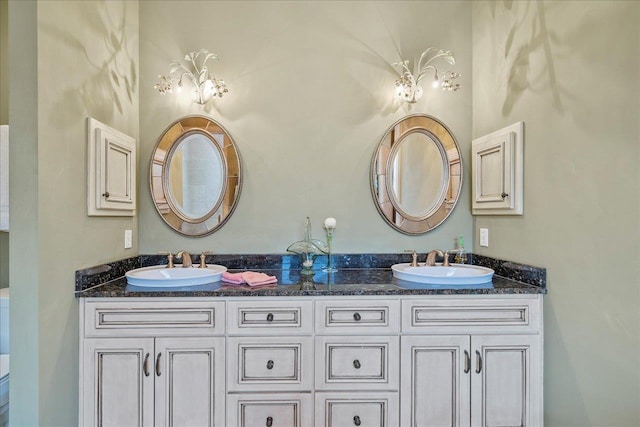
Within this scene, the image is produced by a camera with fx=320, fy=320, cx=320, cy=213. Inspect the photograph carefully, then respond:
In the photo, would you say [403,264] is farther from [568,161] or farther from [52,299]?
[52,299]

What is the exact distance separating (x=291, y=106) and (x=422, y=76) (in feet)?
2.96

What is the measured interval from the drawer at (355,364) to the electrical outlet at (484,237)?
0.96 meters

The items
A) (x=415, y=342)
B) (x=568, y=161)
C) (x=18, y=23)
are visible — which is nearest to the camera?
(x=18, y=23)

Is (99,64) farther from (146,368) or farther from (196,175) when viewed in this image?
(146,368)

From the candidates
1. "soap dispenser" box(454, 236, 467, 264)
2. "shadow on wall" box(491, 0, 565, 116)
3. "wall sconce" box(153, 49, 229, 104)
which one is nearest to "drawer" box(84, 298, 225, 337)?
"wall sconce" box(153, 49, 229, 104)

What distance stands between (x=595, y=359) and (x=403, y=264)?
101 centimetres

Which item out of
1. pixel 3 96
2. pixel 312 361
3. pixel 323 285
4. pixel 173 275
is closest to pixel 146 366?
pixel 173 275

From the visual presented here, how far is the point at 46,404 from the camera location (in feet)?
4.54

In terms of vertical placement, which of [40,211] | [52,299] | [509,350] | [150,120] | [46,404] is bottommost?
[46,404]

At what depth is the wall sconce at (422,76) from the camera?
206 centimetres

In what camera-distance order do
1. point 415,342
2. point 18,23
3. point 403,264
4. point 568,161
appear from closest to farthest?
point 18,23 → point 568,161 → point 415,342 → point 403,264

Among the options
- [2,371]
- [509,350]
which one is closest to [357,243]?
[509,350]

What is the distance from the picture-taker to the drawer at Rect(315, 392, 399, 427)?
1.54 metres

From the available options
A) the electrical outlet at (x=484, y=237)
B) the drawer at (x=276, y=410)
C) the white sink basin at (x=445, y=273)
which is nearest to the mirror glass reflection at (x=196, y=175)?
the drawer at (x=276, y=410)
